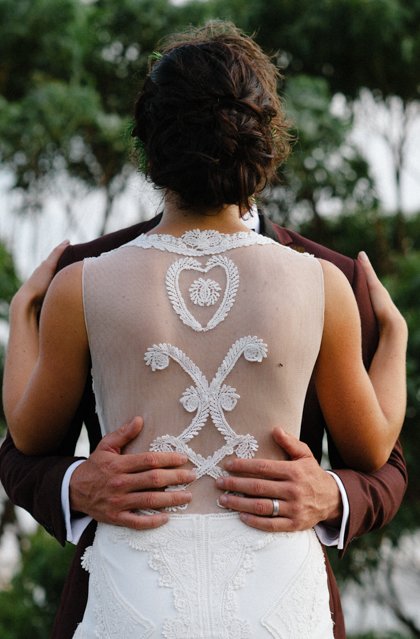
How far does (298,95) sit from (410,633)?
3.54 metres

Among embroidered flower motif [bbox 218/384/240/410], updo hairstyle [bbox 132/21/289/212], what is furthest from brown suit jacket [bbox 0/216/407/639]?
updo hairstyle [bbox 132/21/289/212]

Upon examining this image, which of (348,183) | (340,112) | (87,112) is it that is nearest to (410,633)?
(348,183)

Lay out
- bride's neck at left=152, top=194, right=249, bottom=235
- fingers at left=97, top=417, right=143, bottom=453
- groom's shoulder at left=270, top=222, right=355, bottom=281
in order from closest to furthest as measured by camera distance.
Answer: fingers at left=97, top=417, right=143, bottom=453, bride's neck at left=152, top=194, right=249, bottom=235, groom's shoulder at left=270, top=222, right=355, bottom=281

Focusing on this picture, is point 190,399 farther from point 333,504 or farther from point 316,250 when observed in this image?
point 316,250

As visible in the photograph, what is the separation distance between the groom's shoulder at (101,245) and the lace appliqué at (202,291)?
62 centimetres

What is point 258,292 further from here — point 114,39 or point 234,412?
point 114,39

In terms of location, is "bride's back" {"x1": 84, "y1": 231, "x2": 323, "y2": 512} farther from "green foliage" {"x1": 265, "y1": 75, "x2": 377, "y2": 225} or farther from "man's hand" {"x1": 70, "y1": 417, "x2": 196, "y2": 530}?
"green foliage" {"x1": 265, "y1": 75, "x2": 377, "y2": 225}

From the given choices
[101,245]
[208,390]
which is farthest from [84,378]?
[101,245]

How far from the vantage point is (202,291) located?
6.54 feet

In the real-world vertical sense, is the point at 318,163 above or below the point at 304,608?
above

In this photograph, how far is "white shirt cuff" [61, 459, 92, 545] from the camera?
220cm

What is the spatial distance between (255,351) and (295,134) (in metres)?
4.03

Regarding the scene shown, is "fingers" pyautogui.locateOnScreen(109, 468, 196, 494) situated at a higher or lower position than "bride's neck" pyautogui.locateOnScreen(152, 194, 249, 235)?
lower

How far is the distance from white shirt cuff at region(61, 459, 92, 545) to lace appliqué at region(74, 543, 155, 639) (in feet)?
0.63
